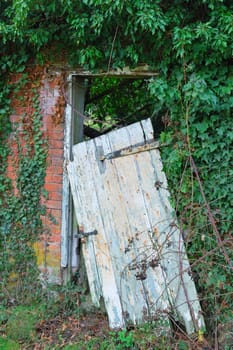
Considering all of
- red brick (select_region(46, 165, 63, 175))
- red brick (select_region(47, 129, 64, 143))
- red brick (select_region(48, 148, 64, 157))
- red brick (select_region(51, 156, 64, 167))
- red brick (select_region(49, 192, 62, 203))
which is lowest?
red brick (select_region(49, 192, 62, 203))

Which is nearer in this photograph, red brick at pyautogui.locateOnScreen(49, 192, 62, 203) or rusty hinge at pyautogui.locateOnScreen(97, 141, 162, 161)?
rusty hinge at pyautogui.locateOnScreen(97, 141, 162, 161)

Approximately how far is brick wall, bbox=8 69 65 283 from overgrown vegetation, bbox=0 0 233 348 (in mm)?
444

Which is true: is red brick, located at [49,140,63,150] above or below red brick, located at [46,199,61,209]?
above

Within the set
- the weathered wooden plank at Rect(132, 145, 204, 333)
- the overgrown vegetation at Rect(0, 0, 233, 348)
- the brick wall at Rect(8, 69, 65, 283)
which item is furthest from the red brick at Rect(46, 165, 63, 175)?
the overgrown vegetation at Rect(0, 0, 233, 348)

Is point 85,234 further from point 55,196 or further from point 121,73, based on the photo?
point 121,73

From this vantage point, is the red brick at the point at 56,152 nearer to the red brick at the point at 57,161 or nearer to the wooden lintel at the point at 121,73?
the red brick at the point at 57,161

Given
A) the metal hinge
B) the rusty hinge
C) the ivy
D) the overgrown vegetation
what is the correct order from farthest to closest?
the ivy < the metal hinge < the rusty hinge < the overgrown vegetation

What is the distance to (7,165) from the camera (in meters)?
4.07

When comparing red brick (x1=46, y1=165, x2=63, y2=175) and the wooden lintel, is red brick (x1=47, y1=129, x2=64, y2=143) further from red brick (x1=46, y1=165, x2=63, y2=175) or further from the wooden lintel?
the wooden lintel

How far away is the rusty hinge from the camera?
10.9 feet

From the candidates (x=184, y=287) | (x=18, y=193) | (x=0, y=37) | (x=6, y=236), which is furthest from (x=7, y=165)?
(x=184, y=287)

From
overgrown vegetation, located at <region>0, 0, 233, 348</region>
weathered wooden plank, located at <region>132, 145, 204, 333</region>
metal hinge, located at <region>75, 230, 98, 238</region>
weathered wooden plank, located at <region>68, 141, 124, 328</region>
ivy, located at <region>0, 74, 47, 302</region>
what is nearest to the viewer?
overgrown vegetation, located at <region>0, 0, 233, 348</region>

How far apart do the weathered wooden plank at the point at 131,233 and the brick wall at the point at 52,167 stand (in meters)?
0.30

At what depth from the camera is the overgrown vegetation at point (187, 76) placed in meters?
2.92
